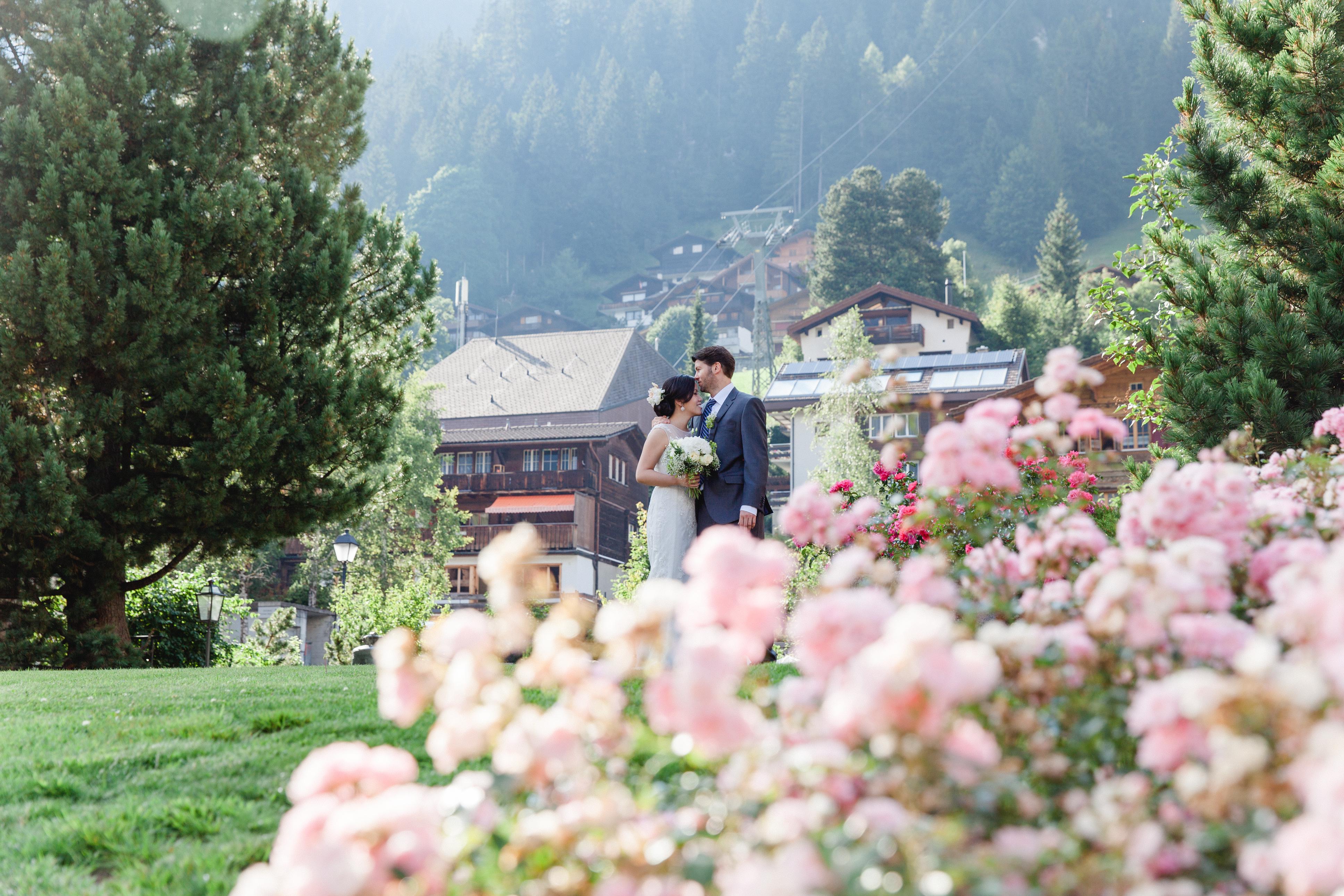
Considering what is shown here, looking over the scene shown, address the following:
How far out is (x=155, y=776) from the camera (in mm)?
4703

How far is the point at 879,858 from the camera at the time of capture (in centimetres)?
161

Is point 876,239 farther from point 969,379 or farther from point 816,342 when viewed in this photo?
point 969,379

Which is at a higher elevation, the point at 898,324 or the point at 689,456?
the point at 898,324

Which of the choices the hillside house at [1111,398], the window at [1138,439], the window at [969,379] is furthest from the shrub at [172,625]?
the window at [969,379]

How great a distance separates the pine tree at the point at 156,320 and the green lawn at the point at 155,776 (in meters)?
5.27

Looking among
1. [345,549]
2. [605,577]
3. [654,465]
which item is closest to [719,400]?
[654,465]

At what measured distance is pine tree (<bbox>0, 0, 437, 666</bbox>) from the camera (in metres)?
12.2

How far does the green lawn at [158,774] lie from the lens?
359 centimetres

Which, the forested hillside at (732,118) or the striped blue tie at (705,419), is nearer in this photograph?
the striped blue tie at (705,419)

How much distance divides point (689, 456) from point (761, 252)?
90.2m

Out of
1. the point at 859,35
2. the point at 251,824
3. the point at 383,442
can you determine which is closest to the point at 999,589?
the point at 251,824

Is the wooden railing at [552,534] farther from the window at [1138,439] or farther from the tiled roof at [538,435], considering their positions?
the window at [1138,439]

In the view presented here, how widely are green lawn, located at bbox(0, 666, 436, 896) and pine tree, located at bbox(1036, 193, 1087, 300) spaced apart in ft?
220

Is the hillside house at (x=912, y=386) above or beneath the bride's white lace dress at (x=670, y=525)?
above
